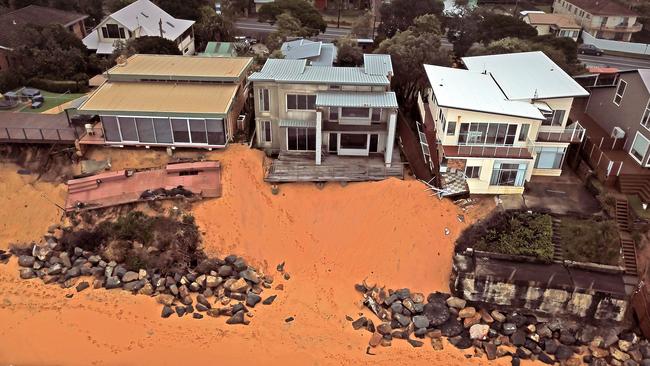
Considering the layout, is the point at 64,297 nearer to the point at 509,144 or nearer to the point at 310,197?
the point at 310,197

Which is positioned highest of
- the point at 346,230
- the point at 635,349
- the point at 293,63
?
the point at 293,63

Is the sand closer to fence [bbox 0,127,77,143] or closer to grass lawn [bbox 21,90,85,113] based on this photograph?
fence [bbox 0,127,77,143]

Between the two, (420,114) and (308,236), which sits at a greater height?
(420,114)

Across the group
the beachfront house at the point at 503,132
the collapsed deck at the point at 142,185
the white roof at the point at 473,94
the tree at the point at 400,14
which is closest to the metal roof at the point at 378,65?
the white roof at the point at 473,94

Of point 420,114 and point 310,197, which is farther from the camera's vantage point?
point 420,114

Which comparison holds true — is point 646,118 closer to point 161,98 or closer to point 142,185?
point 161,98

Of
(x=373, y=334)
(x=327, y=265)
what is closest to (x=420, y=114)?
(x=327, y=265)

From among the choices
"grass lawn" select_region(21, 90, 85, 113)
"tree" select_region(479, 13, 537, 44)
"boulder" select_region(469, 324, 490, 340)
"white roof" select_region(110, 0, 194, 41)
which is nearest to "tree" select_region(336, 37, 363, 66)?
"tree" select_region(479, 13, 537, 44)

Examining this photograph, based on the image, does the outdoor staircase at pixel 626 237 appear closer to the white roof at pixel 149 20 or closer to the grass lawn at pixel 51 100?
the grass lawn at pixel 51 100
